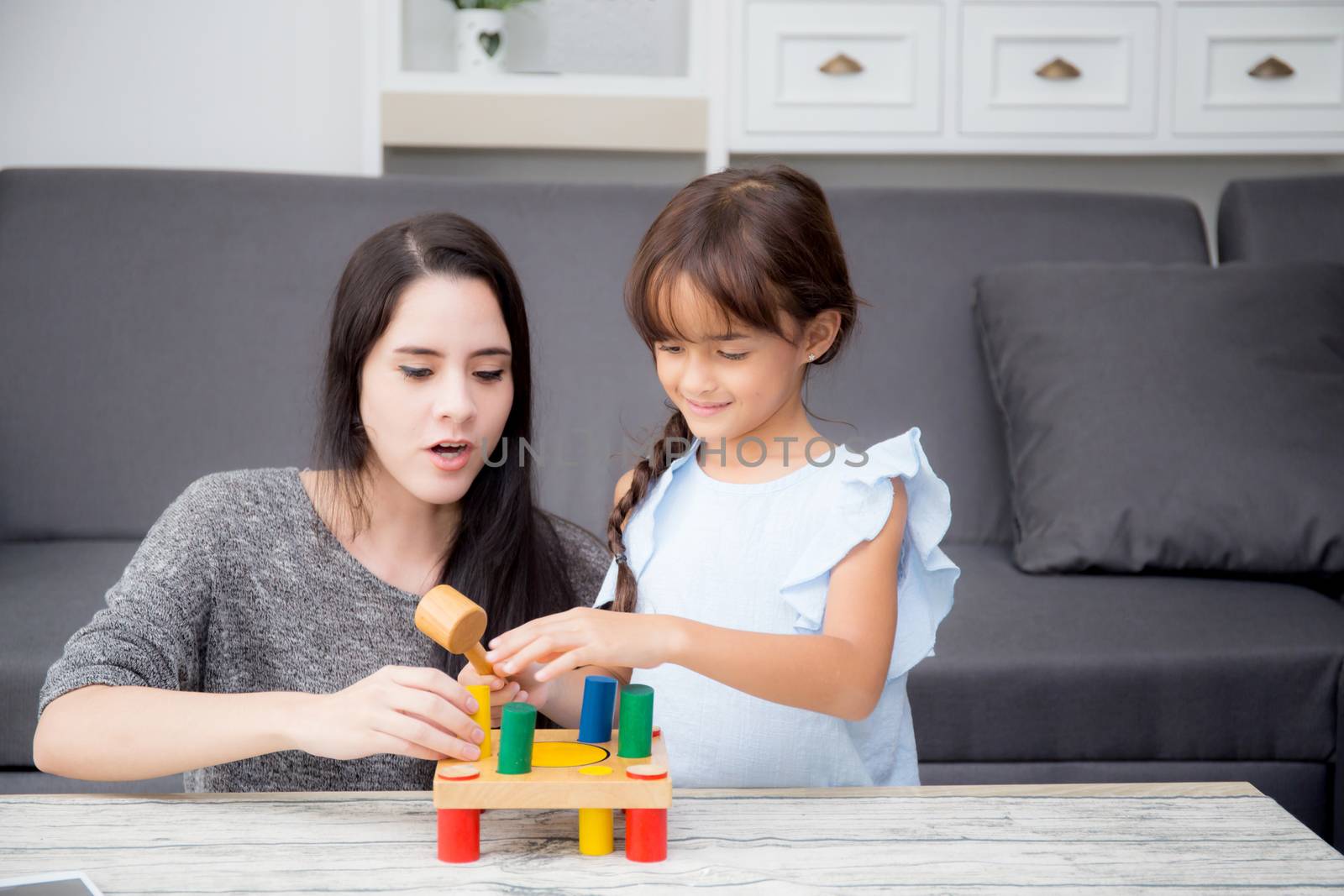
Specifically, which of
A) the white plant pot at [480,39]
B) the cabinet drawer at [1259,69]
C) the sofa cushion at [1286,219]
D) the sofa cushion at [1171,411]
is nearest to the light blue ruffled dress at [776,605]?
the sofa cushion at [1171,411]

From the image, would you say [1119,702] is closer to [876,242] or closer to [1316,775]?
[1316,775]

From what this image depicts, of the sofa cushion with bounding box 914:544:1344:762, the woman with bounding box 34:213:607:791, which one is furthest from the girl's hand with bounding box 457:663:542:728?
the sofa cushion with bounding box 914:544:1344:762

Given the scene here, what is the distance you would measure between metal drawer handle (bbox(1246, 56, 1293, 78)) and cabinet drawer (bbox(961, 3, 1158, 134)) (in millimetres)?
217

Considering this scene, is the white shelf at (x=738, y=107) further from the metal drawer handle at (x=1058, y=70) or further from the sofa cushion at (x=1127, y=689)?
the sofa cushion at (x=1127, y=689)

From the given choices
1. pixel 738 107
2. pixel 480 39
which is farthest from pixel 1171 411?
pixel 480 39

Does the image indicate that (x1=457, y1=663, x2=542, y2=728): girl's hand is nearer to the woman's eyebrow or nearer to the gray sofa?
the woman's eyebrow

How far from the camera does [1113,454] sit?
5.92 ft

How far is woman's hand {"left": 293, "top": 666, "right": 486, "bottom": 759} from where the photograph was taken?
79 cm

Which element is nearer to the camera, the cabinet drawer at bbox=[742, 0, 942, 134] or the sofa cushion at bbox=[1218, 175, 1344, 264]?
the sofa cushion at bbox=[1218, 175, 1344, 264]

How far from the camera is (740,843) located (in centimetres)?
80

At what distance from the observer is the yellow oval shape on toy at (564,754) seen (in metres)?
0.80

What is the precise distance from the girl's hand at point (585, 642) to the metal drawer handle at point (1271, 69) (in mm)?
2237

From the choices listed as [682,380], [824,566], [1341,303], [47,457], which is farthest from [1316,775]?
[47,457]

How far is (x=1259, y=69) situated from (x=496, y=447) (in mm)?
2050
